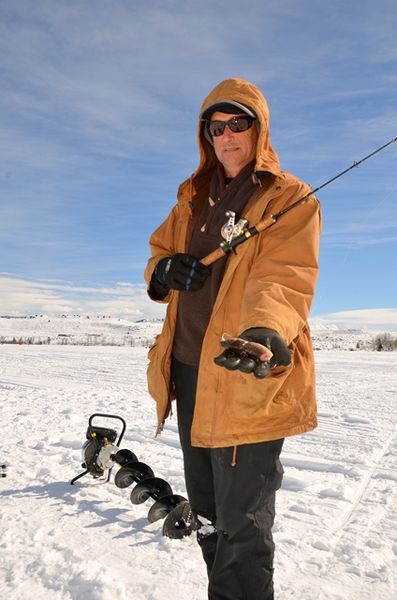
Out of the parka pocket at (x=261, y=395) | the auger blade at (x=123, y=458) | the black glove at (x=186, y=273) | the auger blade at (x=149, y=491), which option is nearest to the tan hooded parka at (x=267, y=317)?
the parka pocket at (x=261, y=395)

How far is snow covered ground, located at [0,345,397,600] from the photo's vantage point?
2.70 metres

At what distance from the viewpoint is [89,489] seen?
409cm

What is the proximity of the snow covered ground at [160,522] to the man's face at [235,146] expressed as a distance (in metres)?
2.19

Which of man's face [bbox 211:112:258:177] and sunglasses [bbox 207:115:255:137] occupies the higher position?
sunglasses [bbox 207:115:255:137]

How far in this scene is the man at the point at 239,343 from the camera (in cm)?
184

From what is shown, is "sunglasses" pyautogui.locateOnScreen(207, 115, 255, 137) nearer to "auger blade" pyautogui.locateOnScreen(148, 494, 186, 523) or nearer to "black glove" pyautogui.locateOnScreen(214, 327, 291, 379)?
"black glove" pyautogui.locateOnScreen(214, 327, 291, 379)

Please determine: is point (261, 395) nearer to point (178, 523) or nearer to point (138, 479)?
point (178, 523)

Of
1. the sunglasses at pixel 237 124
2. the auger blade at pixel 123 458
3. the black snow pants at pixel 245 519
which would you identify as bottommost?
the auger blade at pixel 123 458

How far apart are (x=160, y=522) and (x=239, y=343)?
2424mm

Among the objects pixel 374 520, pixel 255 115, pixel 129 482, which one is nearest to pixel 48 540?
pixel 129 482

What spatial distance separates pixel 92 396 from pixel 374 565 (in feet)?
22.1

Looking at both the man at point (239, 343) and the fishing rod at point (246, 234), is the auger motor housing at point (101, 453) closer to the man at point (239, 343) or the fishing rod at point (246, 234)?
the man at point (239, 343)

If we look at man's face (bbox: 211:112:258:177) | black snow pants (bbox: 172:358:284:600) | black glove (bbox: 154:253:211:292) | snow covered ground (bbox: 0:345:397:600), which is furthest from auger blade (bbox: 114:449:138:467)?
man's face (bbox: 211:112:258:177)

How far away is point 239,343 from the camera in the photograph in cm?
160
